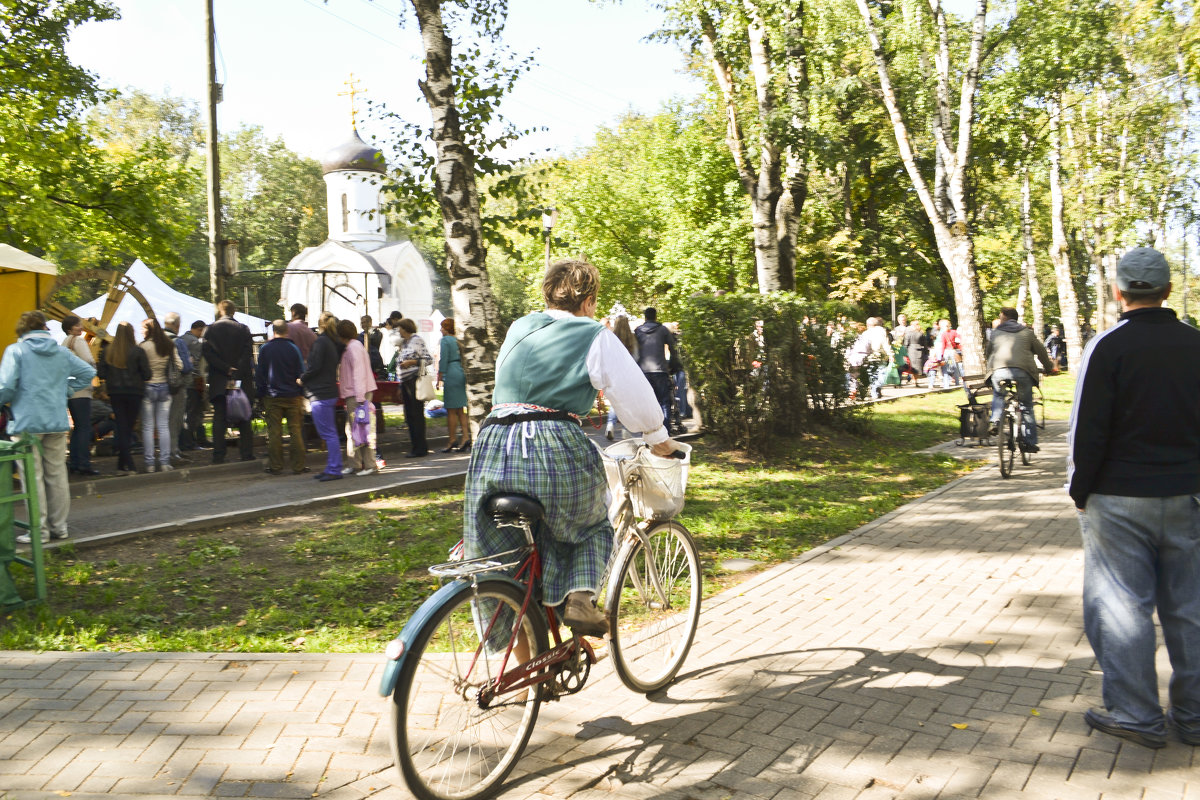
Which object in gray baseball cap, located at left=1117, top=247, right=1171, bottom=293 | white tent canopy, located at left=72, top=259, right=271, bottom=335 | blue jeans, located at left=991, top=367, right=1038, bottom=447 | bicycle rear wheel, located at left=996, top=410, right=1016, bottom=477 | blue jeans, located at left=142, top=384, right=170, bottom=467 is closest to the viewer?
gray baseball cap, located at left=1117, top=247, right=1171, bottom=293

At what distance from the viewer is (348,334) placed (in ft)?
39.0

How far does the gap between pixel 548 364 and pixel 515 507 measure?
1.89ft

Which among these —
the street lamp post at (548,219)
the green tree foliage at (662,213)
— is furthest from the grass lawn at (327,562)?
the green tree foliage at (662,213)

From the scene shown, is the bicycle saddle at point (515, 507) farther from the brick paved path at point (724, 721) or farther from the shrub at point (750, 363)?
the shrub at point (750, 363)

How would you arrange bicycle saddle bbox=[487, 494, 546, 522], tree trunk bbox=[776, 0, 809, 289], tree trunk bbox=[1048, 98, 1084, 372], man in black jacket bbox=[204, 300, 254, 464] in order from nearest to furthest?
bicycle saddle bbox=[487, 494, 546, 522]
man in black jacket bbox=[204, 300, 254, 464]
tree trunk bbox=[776, 0, 809, 289]
tree trunk bbox=[1048, 98, 1084, 372]

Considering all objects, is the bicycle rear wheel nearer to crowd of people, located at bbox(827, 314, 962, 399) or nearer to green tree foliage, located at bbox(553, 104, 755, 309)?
crowd of people, located at bbox(827, 314, 962, 399)

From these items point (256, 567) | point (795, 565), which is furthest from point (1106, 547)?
point (256, 567)

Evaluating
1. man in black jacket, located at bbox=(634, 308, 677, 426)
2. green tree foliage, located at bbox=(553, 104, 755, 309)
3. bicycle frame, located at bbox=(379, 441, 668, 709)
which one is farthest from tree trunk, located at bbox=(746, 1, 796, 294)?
green tree foliage, located at bbox=(553, 104, 755, 309)

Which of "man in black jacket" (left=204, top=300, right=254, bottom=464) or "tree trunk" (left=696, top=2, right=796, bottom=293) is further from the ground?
"tree trunk" (left=696, top=2, right=796, bottom=293)

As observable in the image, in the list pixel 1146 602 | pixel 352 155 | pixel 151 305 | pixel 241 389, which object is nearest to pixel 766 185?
pixel 241 389

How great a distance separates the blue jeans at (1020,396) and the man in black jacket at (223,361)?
9839 millimetres

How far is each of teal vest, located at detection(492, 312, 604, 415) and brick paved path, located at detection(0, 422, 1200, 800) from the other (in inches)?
58.5

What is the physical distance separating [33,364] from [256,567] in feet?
9.06

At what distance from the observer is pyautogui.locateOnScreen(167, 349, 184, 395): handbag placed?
12.5 m
